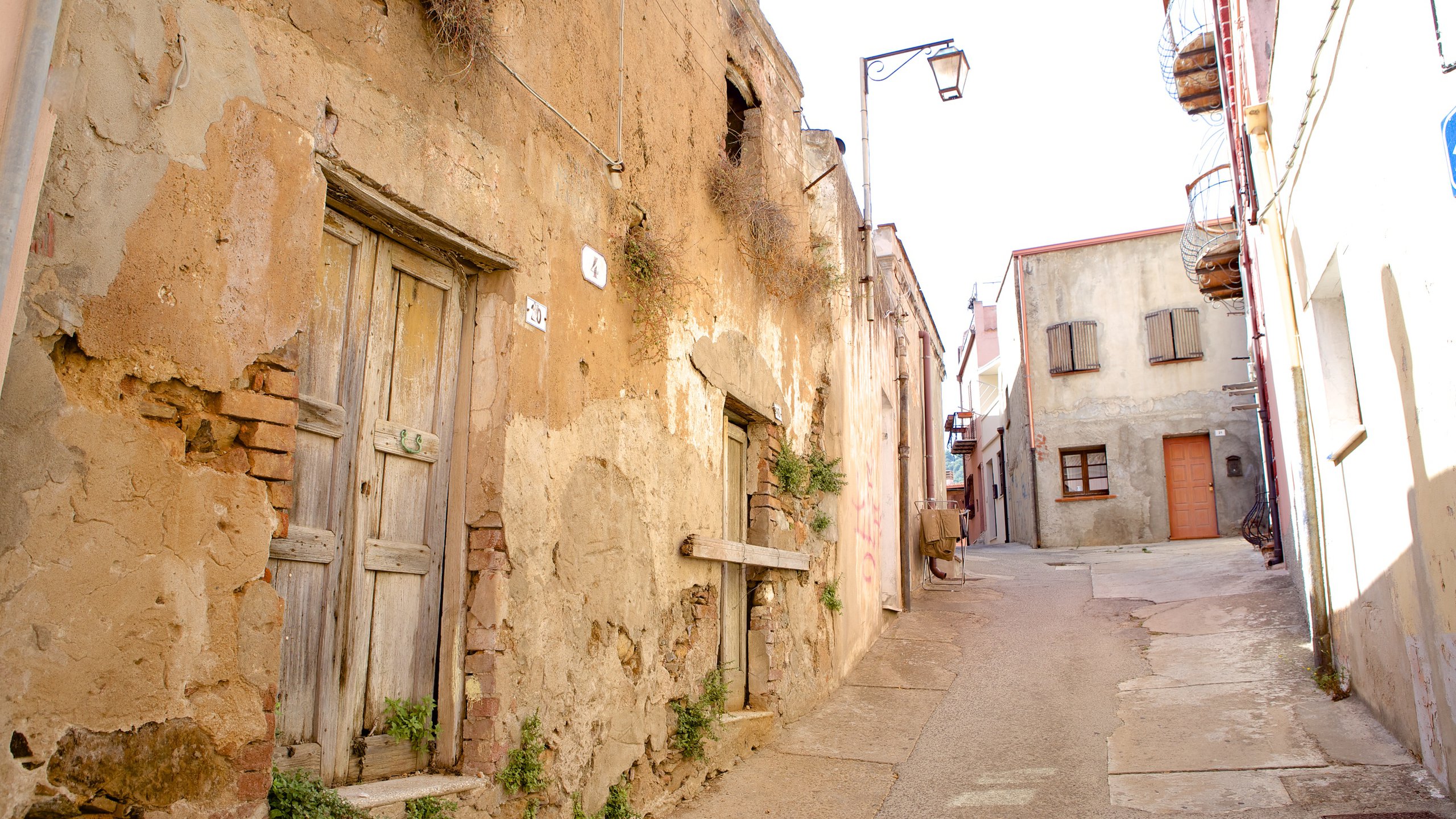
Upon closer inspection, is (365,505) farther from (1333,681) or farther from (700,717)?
(1333,681)

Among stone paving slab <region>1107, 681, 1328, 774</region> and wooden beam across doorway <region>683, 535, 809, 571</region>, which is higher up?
wooden beam across doorway <region>683, 535, 809, 571</region>

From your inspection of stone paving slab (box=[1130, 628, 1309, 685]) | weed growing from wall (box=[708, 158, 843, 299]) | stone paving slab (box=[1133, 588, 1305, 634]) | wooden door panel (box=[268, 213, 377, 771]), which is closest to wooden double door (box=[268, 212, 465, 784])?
wooden door panel (box=[268, 213, 377, 771])

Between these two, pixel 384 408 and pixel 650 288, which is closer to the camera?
pixel 384 408

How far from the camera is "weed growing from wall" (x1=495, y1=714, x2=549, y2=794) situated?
12.7ft

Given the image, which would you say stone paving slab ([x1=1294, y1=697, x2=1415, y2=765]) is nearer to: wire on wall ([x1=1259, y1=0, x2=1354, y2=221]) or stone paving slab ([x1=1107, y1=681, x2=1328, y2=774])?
stone paving slab ([x1=1107, y1=681, x2=1328, y2=774])

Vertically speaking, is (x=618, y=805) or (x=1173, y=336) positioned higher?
(x=1173, y=336)

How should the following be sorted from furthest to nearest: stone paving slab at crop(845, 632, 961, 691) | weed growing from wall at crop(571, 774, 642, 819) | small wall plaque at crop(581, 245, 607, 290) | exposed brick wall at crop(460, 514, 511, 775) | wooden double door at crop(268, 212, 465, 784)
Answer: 1. stone paving slab at crop(845, 632, 961, 691)
2. small wall plaque at crop(581, 245, 607, 290)
3. weed growing from wall at crop(571, 774, 642, 819)
4. exposed brick wall at crop(460, 514, 511, 775)
5. wooden double door at crop(268, 212, 465, 784)

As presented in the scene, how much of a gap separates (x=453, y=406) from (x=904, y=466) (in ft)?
28.4

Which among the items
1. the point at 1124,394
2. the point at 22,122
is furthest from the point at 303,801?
the point at 1124,394

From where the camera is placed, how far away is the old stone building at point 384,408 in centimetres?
252

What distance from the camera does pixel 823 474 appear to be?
7.98 m

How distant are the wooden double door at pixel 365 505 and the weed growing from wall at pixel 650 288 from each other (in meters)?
1.15

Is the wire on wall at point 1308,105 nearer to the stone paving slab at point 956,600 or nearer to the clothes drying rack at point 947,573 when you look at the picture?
the stone paving slab at point 956,600

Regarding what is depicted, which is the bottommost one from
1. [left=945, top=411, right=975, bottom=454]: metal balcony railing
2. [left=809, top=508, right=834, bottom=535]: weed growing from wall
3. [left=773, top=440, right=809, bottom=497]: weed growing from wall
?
[left=809, top=508, right=834, bottom=535]: weed growing from wall
